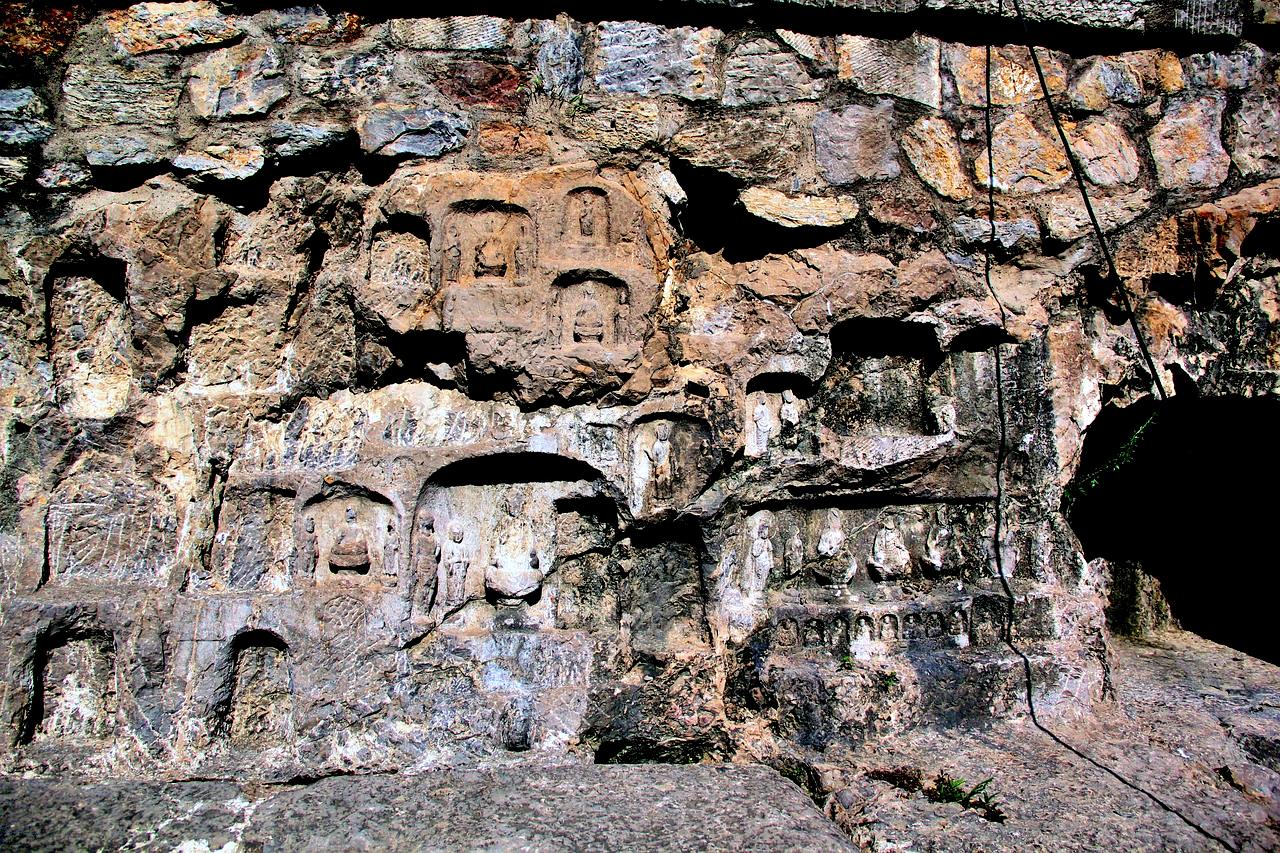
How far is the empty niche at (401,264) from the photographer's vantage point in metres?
2.44

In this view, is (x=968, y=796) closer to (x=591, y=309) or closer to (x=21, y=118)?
(x=591, y=309)

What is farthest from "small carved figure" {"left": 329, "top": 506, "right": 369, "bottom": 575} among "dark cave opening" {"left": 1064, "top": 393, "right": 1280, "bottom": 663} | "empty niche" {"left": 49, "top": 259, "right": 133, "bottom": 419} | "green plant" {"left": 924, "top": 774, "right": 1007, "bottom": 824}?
"dark cave opening" {"left": 1064, "top": 393, "right": 1280, "bottom": 663}

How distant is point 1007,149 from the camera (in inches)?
105

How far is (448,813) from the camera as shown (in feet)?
6.49

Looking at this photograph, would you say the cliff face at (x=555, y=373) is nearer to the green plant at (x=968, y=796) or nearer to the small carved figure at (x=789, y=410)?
the small carved figure at (x=789, y=410)

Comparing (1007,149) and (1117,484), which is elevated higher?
(1007,149)

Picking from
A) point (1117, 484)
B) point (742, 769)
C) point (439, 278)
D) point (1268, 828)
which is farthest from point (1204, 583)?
point (439, 278)

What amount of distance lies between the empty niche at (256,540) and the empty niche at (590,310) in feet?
2.87

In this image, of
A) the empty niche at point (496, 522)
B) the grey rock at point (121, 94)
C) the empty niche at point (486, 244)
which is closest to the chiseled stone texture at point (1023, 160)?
the empty niche at point (486, 244)

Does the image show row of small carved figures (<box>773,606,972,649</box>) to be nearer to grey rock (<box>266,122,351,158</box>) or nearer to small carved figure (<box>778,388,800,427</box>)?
small carved figure (<box>778,388,800,427</box>)

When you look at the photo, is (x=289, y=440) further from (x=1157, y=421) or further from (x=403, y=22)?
(x=1157, y=421)

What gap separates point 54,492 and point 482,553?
113 centimetres

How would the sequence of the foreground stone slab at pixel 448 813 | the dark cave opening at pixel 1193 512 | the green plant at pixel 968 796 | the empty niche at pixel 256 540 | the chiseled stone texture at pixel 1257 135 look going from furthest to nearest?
the dark cave opening at pixel 1193 512 < the chiseled stone texture at pixel 1257 135 < the empty niche at pixel 256 540 < the green plant at pixel 968 796 < the foreground stone slab at pixel 448 813

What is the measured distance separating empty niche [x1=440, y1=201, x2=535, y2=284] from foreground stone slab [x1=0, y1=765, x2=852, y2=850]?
1.28m
